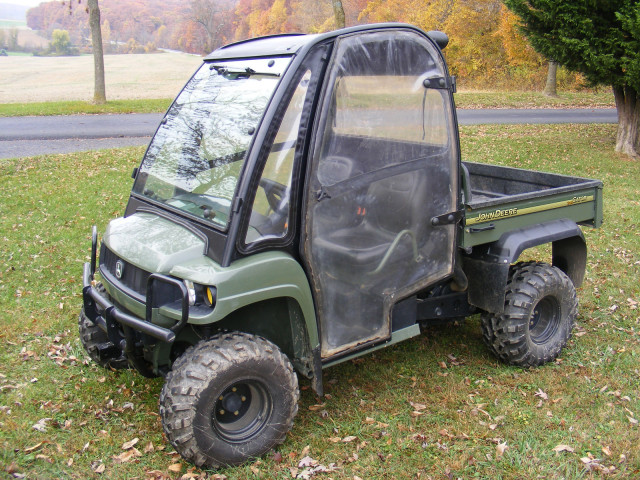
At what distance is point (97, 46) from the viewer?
18.1 m

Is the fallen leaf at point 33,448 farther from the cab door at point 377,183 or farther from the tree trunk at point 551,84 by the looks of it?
the tree trunk at point 551,84

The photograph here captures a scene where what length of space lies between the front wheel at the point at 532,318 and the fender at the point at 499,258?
0.56ft

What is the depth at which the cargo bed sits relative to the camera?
14.0 feet

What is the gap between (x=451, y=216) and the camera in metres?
4.09

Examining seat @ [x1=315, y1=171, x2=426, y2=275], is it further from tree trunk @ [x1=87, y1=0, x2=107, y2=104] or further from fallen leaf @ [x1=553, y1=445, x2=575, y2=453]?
tree trunk @ [x1=87, y1=0, x2=107, y2=104]

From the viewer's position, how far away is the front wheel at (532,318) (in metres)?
4.53

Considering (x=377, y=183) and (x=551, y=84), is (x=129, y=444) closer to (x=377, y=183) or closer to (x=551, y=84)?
(x=377, y=183)

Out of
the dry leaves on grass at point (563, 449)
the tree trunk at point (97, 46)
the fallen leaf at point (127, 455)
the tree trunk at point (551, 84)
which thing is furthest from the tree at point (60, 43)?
the dry leaves on grass at point (563, 449)

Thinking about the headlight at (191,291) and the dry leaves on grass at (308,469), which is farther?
the dry leaves on grass at (308,469)

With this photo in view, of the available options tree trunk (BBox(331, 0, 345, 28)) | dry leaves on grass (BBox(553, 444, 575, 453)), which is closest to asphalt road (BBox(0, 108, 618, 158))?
tree trunk (BBox(331, 0, 345, 28))

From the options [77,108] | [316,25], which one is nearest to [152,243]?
[77,108]

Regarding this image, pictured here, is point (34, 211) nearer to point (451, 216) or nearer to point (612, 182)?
point (451, 216)

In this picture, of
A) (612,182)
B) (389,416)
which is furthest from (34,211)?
(612,182)

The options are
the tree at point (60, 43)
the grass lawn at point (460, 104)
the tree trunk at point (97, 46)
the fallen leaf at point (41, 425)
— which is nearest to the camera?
the fallen leaf at point (41, 425)
